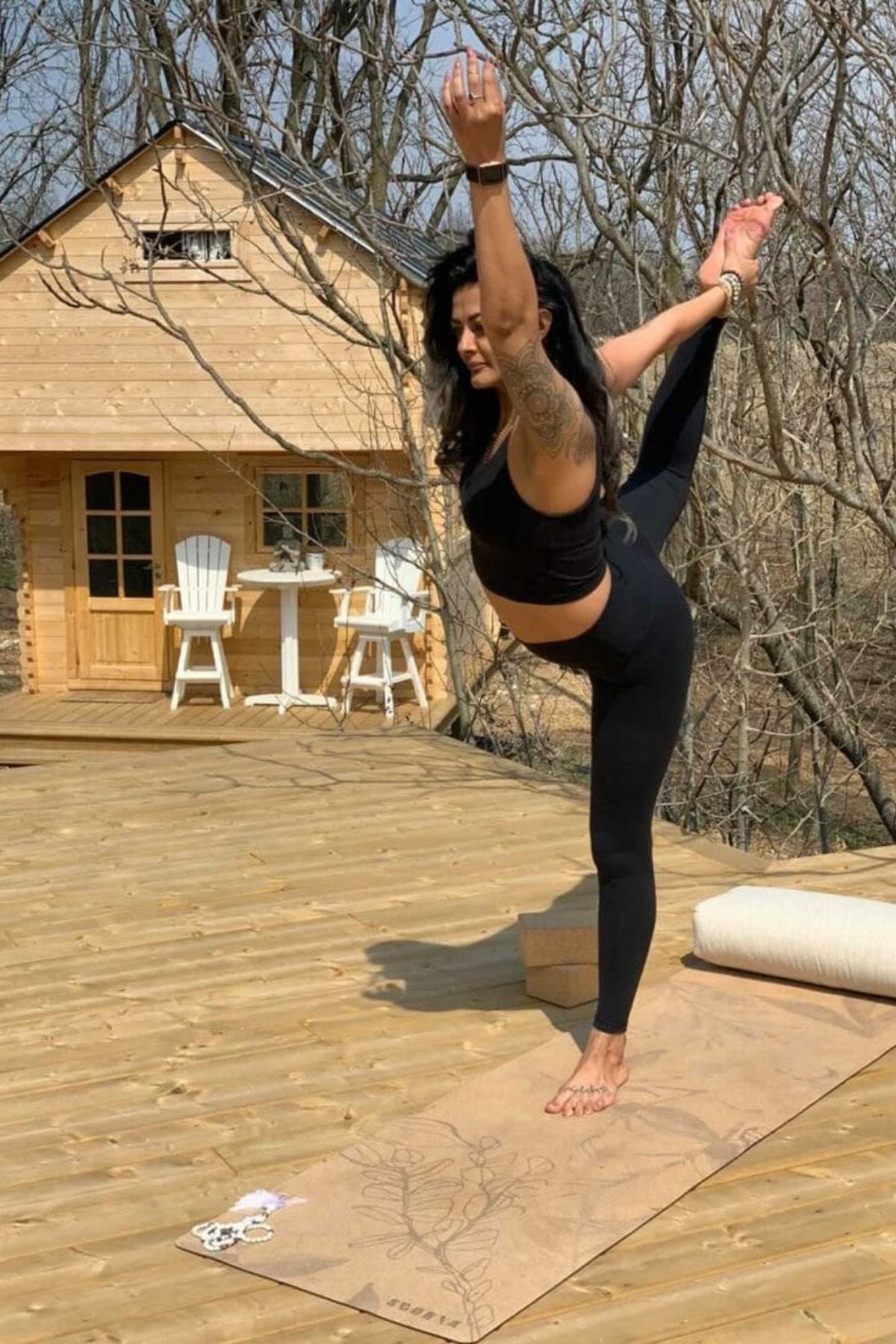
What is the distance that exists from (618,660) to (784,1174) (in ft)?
2.78

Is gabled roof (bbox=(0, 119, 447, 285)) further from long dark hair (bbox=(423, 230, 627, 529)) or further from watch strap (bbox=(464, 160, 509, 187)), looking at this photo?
watch strap (bbox=(464, 160, 509, 187))

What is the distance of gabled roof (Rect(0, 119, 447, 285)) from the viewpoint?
19.6 feet

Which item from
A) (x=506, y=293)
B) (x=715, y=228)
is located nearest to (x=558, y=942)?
(x=506, y=293)

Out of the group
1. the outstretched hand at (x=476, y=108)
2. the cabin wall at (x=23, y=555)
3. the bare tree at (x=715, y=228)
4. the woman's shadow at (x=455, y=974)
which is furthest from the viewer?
the cabin wall at (x=23, y=555)

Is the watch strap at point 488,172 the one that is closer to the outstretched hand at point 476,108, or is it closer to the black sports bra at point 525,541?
the outstretched hand at point 476,108

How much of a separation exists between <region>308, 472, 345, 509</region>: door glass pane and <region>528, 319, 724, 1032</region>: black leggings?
750 cm

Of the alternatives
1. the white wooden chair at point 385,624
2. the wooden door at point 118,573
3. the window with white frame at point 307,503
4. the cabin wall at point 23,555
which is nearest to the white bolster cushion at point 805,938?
the white wooden chair at point 385,624

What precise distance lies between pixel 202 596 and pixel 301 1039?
7.37m

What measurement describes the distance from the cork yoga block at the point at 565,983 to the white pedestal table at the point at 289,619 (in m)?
6.48

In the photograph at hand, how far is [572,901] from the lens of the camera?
3.84 meters

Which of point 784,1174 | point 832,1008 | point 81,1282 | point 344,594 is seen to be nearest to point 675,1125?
point 784,1174

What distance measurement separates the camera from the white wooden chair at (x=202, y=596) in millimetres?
10000

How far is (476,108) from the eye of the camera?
1.89 m

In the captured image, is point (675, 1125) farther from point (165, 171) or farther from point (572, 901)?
point (165, 171)
